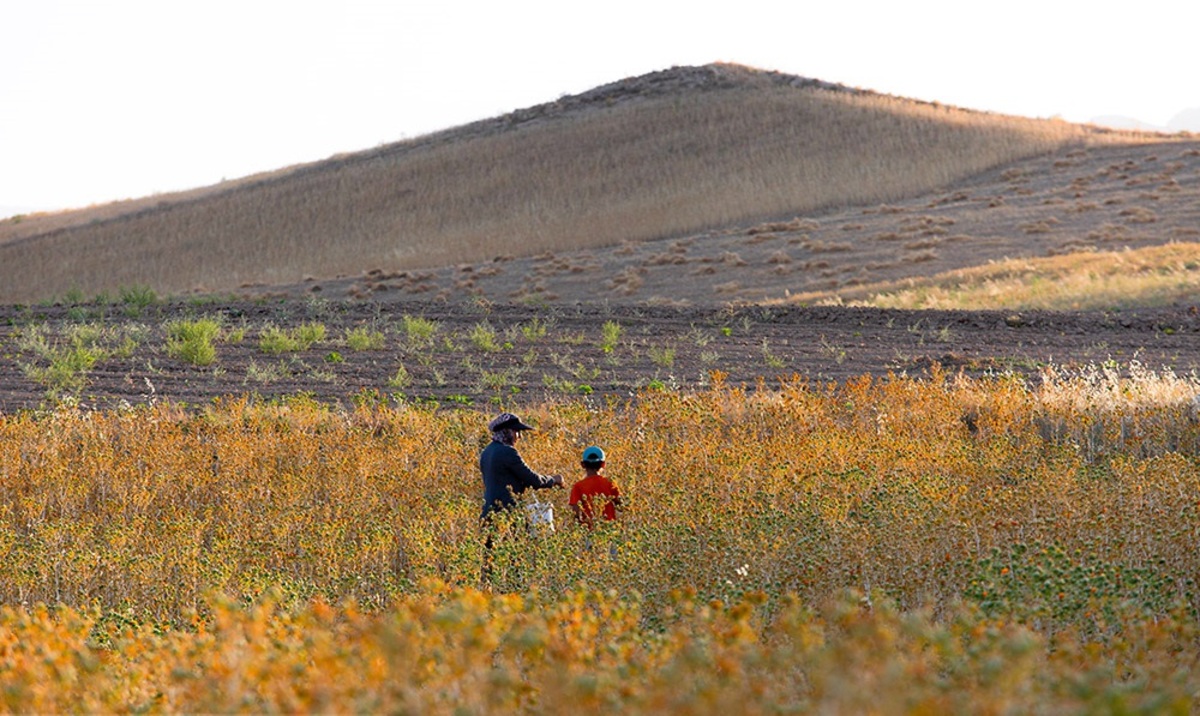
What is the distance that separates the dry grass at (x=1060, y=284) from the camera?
2166 centimetres

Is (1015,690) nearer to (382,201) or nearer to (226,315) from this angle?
(226,315)

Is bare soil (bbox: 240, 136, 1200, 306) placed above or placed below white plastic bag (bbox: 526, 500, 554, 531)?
above

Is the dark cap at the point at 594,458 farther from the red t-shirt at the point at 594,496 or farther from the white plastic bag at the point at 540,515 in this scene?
the white plastic bag at the point at 540,515

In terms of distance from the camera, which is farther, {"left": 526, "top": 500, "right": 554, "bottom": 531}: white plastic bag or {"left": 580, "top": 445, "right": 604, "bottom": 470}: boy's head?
{"left": 580, "top": 445, "right": 604, "bottom": 470}: boy's head

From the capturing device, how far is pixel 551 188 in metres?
46.0

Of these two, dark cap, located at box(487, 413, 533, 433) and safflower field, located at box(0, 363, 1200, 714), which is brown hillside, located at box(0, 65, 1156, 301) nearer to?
safflower field, located at box(0, 363, 1200, 714)

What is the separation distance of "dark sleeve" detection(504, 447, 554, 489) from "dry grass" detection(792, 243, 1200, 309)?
15.0 m

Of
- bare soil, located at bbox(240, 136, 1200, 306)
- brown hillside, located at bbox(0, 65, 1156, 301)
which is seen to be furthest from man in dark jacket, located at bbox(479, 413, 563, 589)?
brown hillside, located at bbox(0, 65, 1156, 301)

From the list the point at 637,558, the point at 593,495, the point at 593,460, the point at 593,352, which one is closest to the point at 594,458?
the point at 593,460

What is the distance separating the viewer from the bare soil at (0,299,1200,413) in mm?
14867

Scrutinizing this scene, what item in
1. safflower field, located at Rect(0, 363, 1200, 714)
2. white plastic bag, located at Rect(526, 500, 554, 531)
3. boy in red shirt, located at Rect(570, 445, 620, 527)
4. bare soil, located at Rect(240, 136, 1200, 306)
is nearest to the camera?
safflower field, located at Rect(0, 363, 1200, 714)

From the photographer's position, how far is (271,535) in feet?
26.4

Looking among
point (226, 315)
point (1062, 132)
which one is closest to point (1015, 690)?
point (226, 315)

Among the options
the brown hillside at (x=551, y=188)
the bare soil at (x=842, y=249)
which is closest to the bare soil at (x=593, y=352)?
the bare soil at (x=842, y=249)
